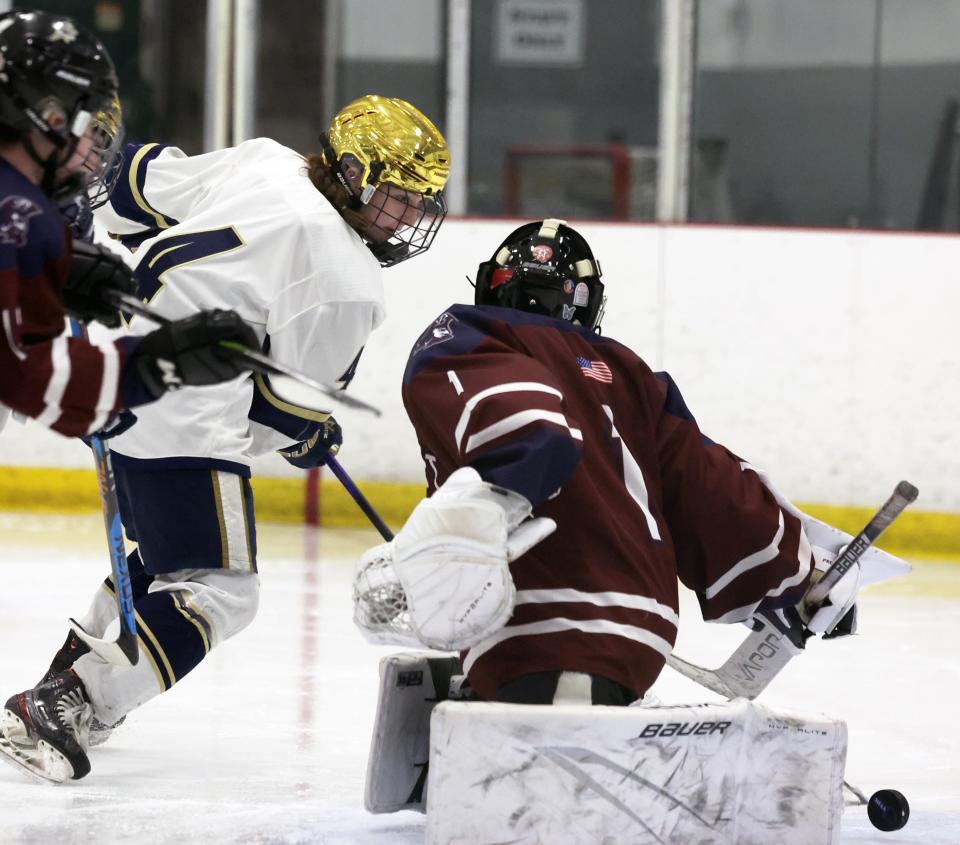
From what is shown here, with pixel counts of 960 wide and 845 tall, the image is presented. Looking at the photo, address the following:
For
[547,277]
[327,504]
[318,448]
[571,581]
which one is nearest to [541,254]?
[547,277]

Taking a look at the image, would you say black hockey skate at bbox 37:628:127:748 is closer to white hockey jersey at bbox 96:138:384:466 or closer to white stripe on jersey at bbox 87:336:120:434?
white hockey jersey at bbox 96:138:384:466

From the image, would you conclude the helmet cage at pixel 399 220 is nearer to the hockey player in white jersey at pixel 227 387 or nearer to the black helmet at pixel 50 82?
the hockey player in white jersey at pixel 227 387

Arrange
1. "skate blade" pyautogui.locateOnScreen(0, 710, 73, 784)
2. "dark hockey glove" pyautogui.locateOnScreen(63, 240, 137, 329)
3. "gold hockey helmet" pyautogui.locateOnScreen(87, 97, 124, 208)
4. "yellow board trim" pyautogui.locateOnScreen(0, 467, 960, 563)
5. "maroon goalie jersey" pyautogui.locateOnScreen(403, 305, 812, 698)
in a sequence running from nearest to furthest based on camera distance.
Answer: "maroon goalie jersey" pyautogui.locateOnScreen(403, 305, 812, 698) → "gold hockey helmet" pyautogui.locateOnScreen(87, 97, 124, 208) → "dark hockey glove" pyautogui.locateOnScreen(63, 240, 137, 329) → "skate blade" pyautogui.locateOnScreen(0, 710, 73, 784) → "yellow board trim" pyautogui.locateOnScreen(0, 467, 960, 563)

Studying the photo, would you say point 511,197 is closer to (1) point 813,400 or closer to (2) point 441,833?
(1) point 813,400

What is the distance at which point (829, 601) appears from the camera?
2.11 metres

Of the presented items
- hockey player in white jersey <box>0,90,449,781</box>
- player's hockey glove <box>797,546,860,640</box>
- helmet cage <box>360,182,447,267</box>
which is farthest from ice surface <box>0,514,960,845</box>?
helmet cage <box>360,182,447,267</box>

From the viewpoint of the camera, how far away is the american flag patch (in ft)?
6.45

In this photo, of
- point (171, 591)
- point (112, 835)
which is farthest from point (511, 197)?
point (112, 835)

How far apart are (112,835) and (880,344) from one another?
11.4ft

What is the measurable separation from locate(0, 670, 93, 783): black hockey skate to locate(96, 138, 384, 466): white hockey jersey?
37cm

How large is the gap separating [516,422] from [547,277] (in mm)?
358

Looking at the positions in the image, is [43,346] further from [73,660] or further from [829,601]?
[829,601]

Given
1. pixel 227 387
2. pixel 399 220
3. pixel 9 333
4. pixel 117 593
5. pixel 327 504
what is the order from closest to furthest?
1. pixel 9 333
2. pixel 117 593
3. pixel 227 387
4. pixel 399 220
5. pixel 327 504

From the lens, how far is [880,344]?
4996 mm
